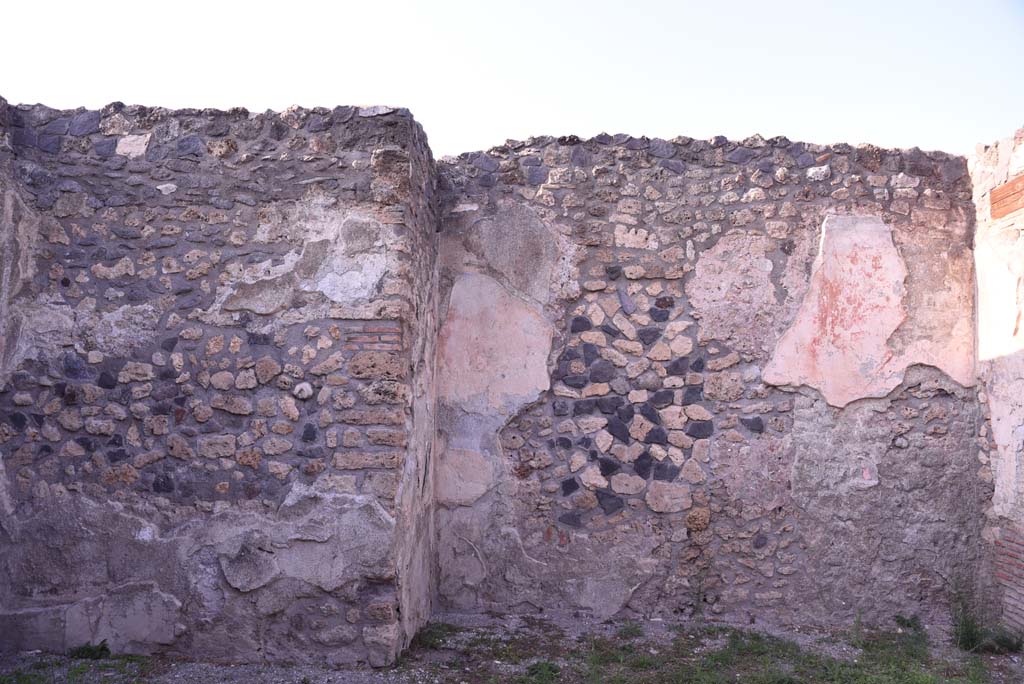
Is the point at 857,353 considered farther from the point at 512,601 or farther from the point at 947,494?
the point at 512,601

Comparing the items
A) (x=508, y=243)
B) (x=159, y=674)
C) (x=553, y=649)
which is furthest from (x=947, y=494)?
(x=159, y=674)

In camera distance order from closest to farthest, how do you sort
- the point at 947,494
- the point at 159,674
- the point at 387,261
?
1. the point at 159,674
2. the point at 387,261
3. the point at 947,494

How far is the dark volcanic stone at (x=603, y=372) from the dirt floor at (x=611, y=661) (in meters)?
1.29

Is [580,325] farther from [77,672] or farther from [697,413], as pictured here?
[77,672]

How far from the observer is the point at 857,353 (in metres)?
4.56

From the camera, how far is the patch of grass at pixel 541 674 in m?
3.61

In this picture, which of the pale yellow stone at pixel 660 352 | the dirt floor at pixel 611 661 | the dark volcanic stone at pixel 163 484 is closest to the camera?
the dirt floor at pixel 611 661

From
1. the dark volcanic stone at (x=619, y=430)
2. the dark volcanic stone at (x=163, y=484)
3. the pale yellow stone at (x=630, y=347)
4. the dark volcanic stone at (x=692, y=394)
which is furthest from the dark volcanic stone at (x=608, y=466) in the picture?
the dark volcanic stone at (x=163, y=484)

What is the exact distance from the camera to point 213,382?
3916mm

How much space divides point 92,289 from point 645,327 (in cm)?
281

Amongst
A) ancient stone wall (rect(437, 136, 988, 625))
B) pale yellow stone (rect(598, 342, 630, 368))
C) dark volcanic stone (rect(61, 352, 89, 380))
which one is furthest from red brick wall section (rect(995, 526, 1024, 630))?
dark volcanic stone (rect(61, 352, 89, 380))

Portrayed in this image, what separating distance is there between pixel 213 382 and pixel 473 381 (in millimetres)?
1398

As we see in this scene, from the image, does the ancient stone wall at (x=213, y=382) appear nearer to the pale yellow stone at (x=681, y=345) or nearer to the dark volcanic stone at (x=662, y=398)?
the dark volcanic stone at (x=662, y=398)

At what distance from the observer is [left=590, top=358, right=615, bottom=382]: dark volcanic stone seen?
4.60 metres
